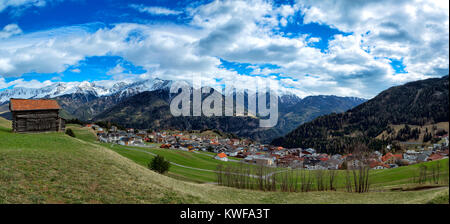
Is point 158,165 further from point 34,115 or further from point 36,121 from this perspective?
point 34,115

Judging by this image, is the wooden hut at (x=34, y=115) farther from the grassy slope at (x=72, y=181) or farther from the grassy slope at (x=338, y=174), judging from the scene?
the grassy slope at (x=338, y=174)

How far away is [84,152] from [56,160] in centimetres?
596

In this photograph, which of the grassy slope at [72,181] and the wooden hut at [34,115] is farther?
the wooden hut at [34,115]

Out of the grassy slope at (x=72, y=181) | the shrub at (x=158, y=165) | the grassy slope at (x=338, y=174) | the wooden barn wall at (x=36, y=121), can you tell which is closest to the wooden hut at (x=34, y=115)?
the wooden barn wall at (x=36, y=121)

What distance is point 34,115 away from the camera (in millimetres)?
53031

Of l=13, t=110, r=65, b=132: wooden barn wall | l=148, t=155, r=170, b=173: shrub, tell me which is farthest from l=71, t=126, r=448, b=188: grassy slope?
l=13, t=110, r=65, b=132: wooden barn wall

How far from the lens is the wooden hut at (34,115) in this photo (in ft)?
166

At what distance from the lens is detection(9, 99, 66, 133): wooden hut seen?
50.6 meters

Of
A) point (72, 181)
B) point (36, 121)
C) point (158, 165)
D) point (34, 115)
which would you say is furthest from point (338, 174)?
point (34, 115)

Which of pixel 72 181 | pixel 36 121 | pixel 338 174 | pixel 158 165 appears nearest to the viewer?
pixel 72 181

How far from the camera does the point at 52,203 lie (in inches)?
706

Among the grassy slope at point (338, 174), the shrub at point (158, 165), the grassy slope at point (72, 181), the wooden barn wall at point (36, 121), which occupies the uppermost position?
the wooden barn wall at point (36, 121)
